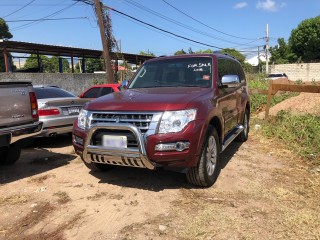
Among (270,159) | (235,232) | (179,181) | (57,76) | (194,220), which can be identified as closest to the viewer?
(235,232)

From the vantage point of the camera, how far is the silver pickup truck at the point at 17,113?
5008 millimetres

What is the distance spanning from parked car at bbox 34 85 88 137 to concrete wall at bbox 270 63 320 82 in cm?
3730

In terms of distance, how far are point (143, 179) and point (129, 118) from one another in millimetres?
1296

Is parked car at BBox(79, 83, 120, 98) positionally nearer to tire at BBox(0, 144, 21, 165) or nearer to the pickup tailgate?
tire at BBox(0, 144, 21, 165)

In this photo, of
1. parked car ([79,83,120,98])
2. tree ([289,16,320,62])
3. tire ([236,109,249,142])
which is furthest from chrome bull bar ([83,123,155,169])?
tree ([289,16,320,62])

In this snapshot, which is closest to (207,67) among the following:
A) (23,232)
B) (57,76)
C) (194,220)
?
(194,220)

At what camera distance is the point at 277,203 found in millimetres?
4262

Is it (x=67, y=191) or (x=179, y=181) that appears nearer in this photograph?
(x=67, y=191)

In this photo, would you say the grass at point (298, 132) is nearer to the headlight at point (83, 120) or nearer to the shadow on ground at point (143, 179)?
the shadow on ground at point (143, 179)

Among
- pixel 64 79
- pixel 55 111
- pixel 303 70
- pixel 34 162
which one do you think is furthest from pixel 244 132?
pixel 303 70

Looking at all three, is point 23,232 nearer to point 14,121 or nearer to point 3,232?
point 3,232

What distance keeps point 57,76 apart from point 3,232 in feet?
54.5

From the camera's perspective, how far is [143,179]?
518cm

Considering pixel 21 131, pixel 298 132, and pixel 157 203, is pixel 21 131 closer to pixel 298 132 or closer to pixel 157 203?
pixel 157 203
